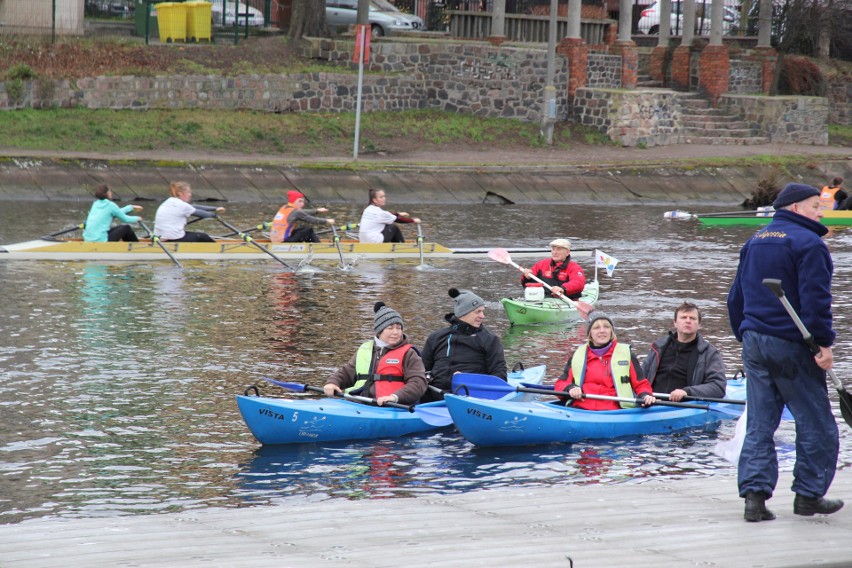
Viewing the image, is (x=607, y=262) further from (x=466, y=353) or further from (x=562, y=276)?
(x=466, y=353)

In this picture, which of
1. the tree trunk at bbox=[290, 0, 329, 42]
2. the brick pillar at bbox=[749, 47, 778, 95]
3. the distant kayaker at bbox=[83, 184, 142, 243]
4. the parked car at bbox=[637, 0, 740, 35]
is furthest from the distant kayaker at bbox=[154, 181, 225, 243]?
the parked car at bbox=[637, 0, 740, 35]

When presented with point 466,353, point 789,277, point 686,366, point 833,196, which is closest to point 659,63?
point 833,196

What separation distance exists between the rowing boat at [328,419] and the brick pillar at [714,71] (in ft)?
95.7

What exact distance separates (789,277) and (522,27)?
32073 mm

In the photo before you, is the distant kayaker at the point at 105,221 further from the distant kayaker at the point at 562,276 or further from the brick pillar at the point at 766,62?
the brick pillar at the point at 766,62

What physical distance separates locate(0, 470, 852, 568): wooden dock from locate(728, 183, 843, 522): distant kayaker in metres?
0.22

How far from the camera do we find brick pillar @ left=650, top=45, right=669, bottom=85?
39.2m

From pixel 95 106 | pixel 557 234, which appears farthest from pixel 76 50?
pixel 557 234

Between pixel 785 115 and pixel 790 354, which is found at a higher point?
pixel 785 115

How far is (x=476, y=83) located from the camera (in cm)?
3562

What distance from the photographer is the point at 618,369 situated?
10422 mm

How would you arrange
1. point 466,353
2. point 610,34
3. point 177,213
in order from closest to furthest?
point 466,353, point 177,213, point 610,34

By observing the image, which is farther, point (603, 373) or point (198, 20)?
point (198, 20)

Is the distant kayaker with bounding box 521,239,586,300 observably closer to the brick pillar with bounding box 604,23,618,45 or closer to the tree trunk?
the tree trunk
